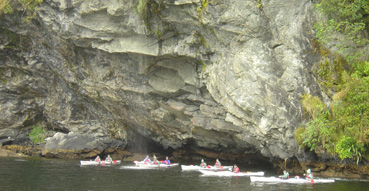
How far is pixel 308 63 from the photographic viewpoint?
32969 mm

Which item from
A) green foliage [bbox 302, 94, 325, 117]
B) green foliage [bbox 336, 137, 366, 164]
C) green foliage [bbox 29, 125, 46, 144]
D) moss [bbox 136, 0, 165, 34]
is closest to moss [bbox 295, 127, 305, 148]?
green foliage [bbox 302, 94, 325, 117]

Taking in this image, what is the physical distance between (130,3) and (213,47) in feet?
30.8

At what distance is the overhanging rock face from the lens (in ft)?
113

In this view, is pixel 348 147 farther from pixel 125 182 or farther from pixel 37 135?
pixel 37 135

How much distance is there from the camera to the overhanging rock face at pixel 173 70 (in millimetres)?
34312

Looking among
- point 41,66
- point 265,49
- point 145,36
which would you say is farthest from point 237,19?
point 41,66

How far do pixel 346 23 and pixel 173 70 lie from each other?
19085 mm

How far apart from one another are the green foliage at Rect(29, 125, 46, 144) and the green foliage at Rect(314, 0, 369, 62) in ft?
153

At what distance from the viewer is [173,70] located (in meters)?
43.1

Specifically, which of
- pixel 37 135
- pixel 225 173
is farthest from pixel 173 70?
pixel 37 135

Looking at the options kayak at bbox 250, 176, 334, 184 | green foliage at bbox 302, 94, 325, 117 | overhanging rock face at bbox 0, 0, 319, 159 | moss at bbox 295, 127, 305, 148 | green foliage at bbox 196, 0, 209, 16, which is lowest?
kayak at bbox 250, 176, 334, 184

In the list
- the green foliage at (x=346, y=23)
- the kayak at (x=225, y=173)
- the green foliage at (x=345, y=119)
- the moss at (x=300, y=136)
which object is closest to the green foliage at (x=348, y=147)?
the green foliage at (x=345, y=119)

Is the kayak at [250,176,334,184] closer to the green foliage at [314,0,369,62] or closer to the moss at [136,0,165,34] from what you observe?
the green foliage at [314,0,369,62]

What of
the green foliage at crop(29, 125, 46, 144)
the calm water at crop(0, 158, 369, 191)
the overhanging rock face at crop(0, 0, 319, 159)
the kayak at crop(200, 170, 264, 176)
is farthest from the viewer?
the green foliage at crop(29, 125, 46, 144)
